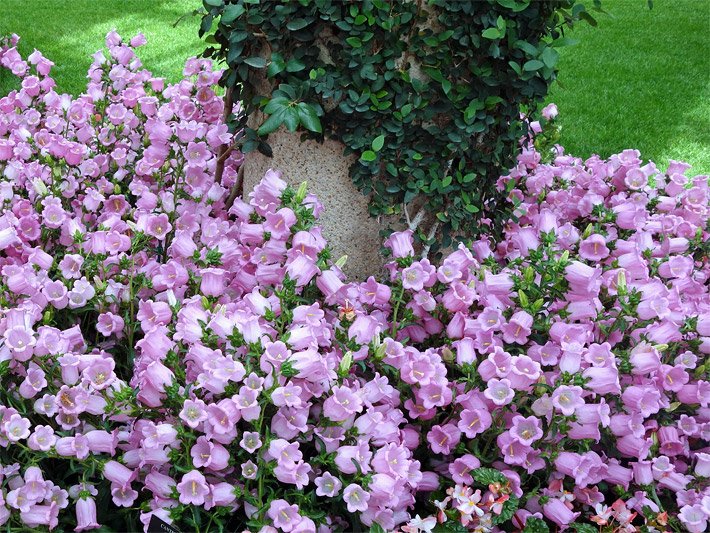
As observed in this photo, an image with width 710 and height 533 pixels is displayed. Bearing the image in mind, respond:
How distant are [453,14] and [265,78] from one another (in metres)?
0.67

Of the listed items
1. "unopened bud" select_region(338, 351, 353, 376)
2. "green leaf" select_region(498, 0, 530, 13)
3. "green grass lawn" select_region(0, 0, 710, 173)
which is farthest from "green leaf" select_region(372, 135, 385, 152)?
"green grass lawn" select_region(0, 0, 710, 173)

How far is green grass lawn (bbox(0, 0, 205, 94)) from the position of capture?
257 inches

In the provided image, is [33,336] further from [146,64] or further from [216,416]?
[146,64]

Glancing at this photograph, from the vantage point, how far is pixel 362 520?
1869 mm

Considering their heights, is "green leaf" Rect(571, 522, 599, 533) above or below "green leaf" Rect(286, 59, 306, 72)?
below

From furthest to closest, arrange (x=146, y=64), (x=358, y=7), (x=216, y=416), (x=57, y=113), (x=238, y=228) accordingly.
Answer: (x=146, y=64) < (x=57, y=113) < (x=238, y=228) < (x=358, y=7) < (x=216, y=416)

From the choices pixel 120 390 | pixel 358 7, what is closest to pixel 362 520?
pixel 120 390

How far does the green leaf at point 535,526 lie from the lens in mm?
1946

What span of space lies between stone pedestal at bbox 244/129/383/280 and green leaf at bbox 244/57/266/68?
244mm

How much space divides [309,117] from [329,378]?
877 millimetres

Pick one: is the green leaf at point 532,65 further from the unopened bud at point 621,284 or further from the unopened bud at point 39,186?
the unopened bud at point 39,186

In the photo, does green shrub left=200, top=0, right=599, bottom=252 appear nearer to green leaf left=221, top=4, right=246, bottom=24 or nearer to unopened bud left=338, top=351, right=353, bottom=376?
green leaf left=221, top=4, right=246, bottom=24

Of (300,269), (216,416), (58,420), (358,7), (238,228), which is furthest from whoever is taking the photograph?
(238,228)

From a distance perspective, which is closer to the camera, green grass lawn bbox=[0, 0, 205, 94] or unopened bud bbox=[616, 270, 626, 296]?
unopened bud bbox=[616, 270, 626, 296]
